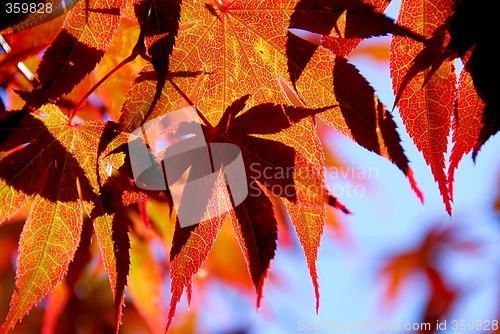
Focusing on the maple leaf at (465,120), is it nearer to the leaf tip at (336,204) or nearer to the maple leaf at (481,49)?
the maple leaf at (481,49)

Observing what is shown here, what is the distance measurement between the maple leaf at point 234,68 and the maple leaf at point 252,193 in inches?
1.4

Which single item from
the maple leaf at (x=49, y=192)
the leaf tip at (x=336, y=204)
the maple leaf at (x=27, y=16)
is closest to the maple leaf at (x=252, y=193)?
the leaf tip at (x=336, y=204)

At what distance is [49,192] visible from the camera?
840 mm

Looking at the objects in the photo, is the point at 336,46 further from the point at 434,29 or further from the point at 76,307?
the point at 76,307

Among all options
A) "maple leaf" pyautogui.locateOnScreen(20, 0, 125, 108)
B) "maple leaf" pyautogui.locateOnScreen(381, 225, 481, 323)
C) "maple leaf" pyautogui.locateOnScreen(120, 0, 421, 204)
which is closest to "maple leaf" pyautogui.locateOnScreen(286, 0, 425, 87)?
"maple leaf" pyautogui.locateOnScreen(120, 0, 421, 204)

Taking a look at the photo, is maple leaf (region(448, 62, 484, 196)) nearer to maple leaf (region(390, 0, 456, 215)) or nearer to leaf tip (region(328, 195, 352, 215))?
maple leaf (region(390, 0, 456, 215))

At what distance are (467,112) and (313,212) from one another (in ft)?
0.85

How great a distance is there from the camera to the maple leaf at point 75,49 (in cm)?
72

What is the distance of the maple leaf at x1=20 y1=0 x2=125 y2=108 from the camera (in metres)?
0.72

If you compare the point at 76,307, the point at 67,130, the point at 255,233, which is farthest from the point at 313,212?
the point at 76,307

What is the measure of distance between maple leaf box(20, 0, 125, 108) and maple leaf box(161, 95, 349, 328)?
0.17 m

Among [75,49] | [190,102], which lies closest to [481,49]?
[190,102]

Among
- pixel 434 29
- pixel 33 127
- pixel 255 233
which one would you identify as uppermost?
pixel 33 127

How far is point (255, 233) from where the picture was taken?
76 cm
